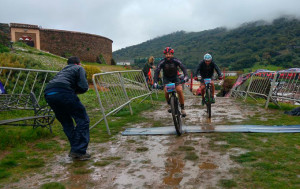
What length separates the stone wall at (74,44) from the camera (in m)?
37.0

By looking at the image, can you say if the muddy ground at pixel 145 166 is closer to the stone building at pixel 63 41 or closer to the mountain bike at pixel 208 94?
the mountain bike at pixel 208 94

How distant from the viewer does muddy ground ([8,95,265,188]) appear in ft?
10.7

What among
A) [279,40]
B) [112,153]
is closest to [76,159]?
[112,153]

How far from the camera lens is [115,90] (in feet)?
26.4

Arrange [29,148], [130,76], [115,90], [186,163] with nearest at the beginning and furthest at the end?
1. [186,163]
2. [29,148]
3. [115,90]
4. [130,76]

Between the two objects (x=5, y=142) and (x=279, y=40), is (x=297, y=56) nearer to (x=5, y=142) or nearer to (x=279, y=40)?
(x=279, y=40)

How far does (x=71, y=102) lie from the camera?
420cm

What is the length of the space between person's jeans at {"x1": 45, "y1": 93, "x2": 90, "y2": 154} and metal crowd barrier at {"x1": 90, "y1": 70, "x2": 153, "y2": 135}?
158 cm

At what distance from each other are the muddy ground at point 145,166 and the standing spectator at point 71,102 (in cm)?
29

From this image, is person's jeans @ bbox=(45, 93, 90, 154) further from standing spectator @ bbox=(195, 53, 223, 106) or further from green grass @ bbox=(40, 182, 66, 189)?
standing spectator @ bbox=(195, 53, 223, 106)

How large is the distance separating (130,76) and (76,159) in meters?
6.29

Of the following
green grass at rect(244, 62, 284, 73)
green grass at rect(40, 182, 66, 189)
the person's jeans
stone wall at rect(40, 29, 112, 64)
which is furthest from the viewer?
green grass at rect(244, 62, 284, 73)

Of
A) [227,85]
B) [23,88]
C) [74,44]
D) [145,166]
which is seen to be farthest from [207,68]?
[74,44]

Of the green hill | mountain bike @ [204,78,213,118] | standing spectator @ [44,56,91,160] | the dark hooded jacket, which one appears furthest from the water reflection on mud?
the green hill
